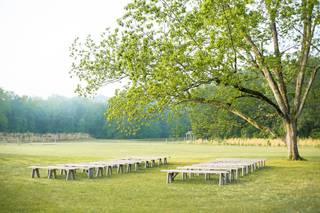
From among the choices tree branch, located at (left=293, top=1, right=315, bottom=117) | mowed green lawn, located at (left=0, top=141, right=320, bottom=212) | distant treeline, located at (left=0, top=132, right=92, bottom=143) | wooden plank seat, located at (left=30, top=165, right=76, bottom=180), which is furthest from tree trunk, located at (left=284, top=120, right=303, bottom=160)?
distant treeline, located at (left=0, top=132, right=92, bottom=143)

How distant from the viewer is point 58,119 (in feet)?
363

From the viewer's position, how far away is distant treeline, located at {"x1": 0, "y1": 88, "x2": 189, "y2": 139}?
9919cm

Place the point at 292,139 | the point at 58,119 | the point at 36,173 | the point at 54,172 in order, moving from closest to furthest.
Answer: the point at 54,172 < the point at 36,173 < the point at 292,139 < the point at 58,119

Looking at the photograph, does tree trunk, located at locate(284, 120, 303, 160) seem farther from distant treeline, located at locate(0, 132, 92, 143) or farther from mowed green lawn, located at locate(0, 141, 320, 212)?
distant treeline, located at locate(0, 132, 92, 143)

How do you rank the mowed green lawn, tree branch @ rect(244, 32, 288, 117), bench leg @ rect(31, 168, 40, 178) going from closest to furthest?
the mowed green lawn, bench leg @ rect(31, 168, 40, 178), tree branch @ rect(244, 32, 288, 117)

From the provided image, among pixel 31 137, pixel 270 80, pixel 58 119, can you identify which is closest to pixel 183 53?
pixel 270 80

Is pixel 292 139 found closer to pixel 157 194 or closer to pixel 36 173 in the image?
pixel 36 173

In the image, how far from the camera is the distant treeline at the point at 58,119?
9919 centimetres

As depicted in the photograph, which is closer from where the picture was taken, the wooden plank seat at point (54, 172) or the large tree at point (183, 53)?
the wooden plank seat at point (54, 172)

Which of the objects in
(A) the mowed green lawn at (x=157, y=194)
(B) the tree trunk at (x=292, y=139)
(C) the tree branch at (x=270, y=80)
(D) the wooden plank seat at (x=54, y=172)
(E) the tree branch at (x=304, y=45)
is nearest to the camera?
(A) the mowed green lawn at (x=157, y=194)

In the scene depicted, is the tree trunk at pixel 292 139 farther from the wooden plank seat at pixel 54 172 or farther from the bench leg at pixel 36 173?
the bench leg at pixel 36 173

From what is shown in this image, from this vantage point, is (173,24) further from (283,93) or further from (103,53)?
(283,93)

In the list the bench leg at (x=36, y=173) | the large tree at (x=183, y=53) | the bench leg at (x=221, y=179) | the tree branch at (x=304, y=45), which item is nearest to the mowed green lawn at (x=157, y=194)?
the bench leg at (x=36, y=173)

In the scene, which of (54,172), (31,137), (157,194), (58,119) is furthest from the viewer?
(58,119)
